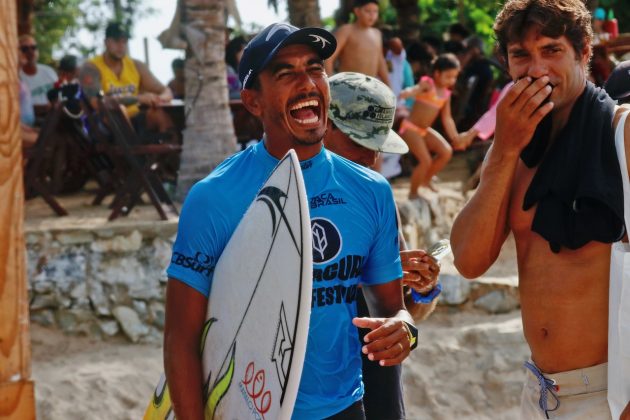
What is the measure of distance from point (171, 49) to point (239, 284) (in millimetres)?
7141

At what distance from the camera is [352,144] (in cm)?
414

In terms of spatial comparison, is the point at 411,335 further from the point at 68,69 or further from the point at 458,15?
the point at 458,15

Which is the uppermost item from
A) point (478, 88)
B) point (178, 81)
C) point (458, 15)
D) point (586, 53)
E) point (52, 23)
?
point (586, 53)

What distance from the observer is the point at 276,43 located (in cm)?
298

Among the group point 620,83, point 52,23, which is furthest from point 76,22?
point 620,83

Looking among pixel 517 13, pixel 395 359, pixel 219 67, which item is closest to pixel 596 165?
pixel 517 13

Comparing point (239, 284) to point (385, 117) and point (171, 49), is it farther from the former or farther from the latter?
point (171, 49)

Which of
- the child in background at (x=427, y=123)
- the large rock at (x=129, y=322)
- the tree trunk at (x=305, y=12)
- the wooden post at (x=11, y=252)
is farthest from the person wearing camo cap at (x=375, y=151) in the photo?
the tree trunk at (x=305, y=12)

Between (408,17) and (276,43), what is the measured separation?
12869 millimetres

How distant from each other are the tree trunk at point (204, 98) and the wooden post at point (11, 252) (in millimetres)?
7096

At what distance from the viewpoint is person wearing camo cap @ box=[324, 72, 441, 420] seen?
3678 mm

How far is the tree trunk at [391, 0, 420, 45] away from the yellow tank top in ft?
18.1

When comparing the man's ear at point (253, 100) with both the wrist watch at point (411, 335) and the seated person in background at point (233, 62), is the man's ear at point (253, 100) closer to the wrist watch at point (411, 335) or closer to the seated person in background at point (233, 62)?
the wrist watch at point (411, 335)

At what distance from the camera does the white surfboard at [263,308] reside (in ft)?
8.44
